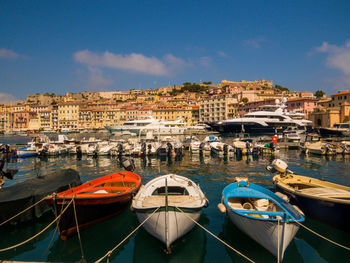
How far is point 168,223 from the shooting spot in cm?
592

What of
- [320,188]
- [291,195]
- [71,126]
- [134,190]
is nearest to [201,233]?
[134,190]

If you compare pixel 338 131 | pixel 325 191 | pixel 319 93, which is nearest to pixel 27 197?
pixel 325 191

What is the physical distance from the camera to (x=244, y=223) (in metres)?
6.20

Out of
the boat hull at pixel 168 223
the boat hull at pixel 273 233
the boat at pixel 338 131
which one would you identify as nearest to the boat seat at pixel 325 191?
the boat hull at pixel 273 233

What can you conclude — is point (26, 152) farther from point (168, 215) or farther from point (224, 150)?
point (168, 215)

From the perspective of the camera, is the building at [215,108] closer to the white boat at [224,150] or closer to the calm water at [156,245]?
the white boat at [224,150]

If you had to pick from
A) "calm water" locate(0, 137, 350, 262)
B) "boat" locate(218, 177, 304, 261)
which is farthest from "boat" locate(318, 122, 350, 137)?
"boat" locate(218, 177, 304, 261)

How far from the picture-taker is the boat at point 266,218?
540 centimetres

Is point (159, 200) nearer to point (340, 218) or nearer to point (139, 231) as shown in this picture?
point (139, 231)

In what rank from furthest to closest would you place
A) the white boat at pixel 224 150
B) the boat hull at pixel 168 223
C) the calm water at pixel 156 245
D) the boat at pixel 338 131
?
1. the boat at pixel 338 131
2. the white boat at pixel 224 150
3. the calm water at pixel 156 245
4. the boat hull at pixel 168 223

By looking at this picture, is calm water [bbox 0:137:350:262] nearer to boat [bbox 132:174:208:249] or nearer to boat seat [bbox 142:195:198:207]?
boat [bbox 132:174:208:249]

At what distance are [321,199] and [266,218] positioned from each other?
3266 mm

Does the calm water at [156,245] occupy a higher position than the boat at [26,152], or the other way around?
the boat at [26,152]

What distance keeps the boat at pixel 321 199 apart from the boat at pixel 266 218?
4.19 feet
